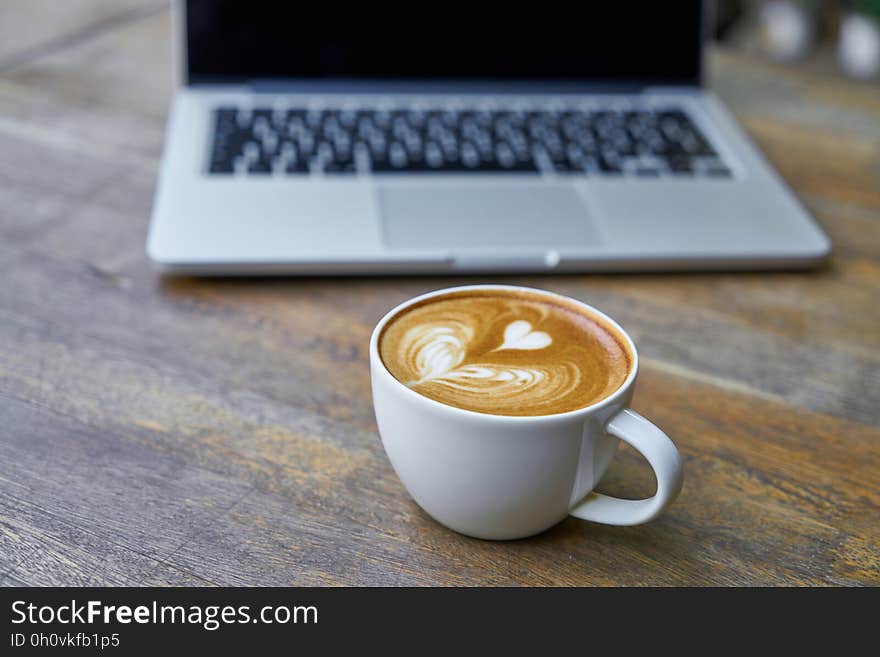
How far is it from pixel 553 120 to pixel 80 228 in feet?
1.22

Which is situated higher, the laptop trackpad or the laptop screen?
the laptop screen

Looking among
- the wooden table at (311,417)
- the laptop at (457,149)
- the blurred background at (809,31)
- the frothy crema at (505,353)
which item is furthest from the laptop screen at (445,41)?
the blurred background at (809,31)

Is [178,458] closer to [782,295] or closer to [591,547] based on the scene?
[591,547]

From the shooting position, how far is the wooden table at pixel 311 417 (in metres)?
0.42

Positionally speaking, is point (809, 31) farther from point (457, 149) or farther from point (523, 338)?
point (523, 338)

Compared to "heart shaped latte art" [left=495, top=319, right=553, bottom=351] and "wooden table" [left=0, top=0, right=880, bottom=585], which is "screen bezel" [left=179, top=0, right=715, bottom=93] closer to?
"wooden table" [left=0, top=0, right=880, bottom=585]

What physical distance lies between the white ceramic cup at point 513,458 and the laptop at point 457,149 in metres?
0.23

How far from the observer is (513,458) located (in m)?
0.38

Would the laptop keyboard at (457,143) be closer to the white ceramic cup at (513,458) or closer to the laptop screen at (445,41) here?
the laptop screen at (445,41)

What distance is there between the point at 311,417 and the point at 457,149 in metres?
0.30

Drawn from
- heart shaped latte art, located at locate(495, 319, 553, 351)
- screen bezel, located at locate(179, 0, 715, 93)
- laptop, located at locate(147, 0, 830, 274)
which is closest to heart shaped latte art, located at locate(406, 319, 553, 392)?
heart shaped latte art, located at locate(495, 319, 553, 351)

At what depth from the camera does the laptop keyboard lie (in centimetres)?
71

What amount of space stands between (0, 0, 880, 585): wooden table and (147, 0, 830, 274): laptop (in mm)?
24
